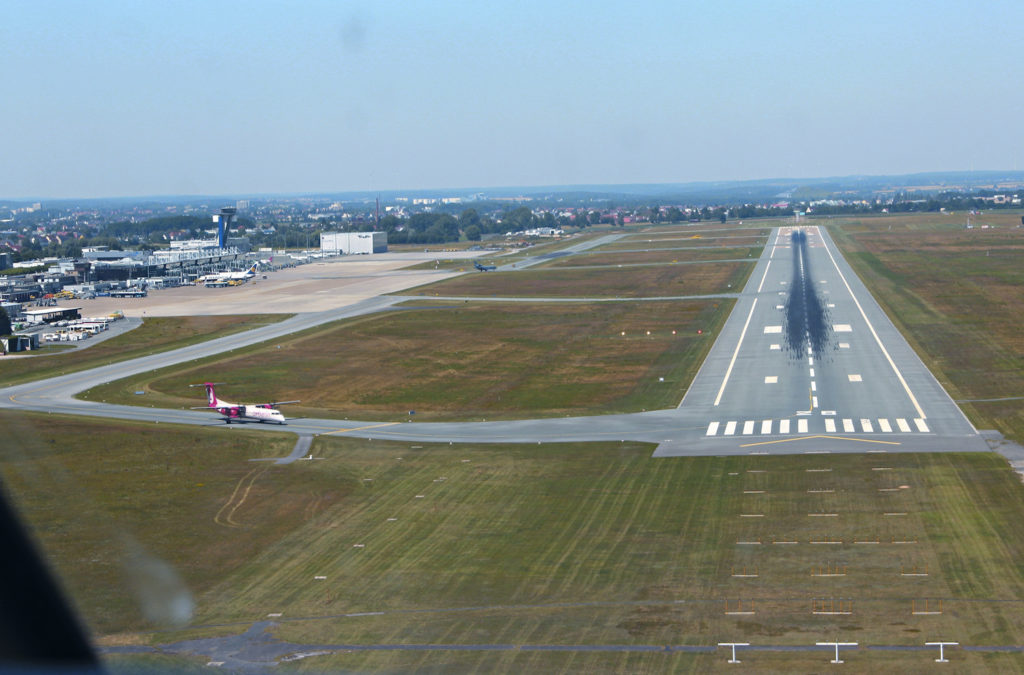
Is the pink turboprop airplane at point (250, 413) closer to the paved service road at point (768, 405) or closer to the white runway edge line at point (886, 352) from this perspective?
the paved service road at point (768, 405)

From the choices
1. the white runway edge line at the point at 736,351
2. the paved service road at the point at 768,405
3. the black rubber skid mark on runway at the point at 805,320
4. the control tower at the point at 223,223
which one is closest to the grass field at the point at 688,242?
the black rubber skid mark on runway at the point at 805,320

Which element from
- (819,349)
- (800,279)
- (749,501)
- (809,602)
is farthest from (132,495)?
(800,279)

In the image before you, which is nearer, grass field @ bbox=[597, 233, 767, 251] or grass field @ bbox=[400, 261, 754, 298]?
grass field @ bbox=[400, 261, 754, 298]

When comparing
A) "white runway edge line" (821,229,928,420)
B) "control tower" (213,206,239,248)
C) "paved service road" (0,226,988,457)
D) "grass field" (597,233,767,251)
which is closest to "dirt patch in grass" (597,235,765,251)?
"grass field" (597,233,767,251)

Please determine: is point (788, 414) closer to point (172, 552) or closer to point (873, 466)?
point (873, 466)

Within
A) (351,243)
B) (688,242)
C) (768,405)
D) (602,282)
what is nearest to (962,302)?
(602,282)

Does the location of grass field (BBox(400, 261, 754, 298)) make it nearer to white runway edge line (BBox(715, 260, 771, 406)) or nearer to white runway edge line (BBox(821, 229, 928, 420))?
white runway edge line (BBox(715, 260, 771, 406))
